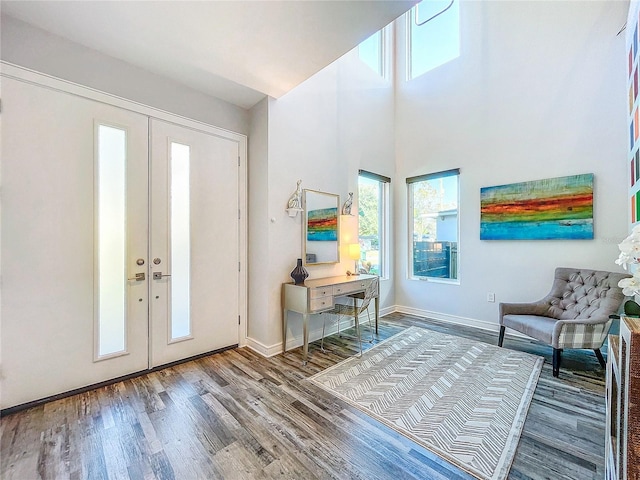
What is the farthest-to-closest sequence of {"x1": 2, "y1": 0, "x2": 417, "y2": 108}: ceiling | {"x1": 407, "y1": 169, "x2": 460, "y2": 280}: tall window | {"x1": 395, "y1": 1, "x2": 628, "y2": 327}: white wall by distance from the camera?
{"x1": 407, "y1": 169, "x2": 460, "y2": 280}: tall window
{"x1": 395, "y1": 1, "x2": 628, "y2": 327}: white wall
{"x1": 2, "y1": 0, "x2": 417, "y2": 108}: ceiling

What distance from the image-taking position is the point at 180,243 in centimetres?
278

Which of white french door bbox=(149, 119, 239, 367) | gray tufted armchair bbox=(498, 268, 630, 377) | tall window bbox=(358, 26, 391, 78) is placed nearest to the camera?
gray tufted armchair bbox=(498, 268, 630, 377)

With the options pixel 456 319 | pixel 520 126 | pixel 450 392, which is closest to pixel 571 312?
pixel 456 319

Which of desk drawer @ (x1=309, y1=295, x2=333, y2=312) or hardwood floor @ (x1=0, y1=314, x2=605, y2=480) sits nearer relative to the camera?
hardwood floor @ (x1=0, y1=314, x2=605, y2=480)

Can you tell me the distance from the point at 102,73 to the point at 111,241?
4.87 feet

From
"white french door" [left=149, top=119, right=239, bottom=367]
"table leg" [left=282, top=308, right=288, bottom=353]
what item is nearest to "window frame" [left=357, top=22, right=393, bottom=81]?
"white french door" [left=149, top=119, right=239, bottom=367]

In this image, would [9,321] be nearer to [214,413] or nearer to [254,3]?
[214,413]

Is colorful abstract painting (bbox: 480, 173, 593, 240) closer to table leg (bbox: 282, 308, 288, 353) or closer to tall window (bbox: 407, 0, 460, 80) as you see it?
tall window (bbox: 407, 0, 460, 80)

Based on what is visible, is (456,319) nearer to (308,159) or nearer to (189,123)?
(308,159)

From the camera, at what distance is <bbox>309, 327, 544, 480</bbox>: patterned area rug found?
1.66 meters

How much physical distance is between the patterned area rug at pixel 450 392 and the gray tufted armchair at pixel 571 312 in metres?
0.37

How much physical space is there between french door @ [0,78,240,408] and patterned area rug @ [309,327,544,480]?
5.38ft

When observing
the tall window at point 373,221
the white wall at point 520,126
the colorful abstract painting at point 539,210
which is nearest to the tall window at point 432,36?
the white wall at point 520,126

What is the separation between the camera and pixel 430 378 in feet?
8.13
